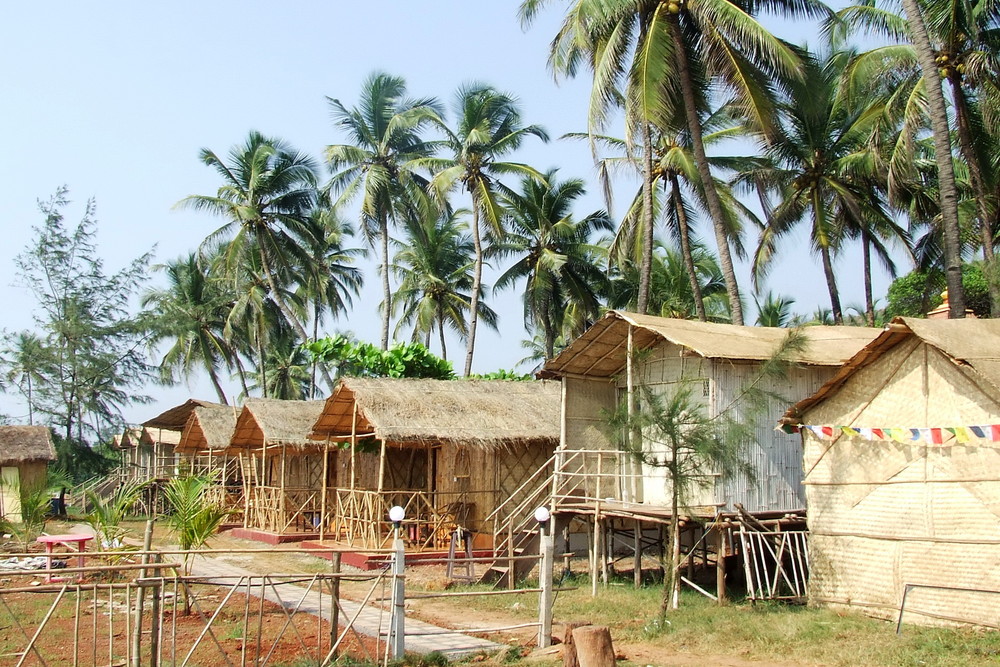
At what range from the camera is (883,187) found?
79.6 feet

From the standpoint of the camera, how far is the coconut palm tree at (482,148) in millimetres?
27000

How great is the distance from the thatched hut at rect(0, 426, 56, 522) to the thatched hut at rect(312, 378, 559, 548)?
11.1 meters

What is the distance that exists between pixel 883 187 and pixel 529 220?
34.2 ft

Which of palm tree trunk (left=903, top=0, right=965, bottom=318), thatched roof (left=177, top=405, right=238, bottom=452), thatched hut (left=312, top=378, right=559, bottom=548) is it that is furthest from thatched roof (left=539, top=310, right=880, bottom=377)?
thatched roof (left=177, top=405, right=238, bottom=452)

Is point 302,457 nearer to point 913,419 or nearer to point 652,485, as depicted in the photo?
point 652,485

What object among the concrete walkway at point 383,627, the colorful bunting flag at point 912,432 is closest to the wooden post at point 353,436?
the concrete walkway at point 383,627

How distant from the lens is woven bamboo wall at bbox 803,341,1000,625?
33.2 ft

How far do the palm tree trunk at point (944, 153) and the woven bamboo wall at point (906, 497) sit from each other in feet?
14.5

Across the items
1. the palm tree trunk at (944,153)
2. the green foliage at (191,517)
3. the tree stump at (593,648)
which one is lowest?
the tree stump at (593,648)

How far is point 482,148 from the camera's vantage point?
27.2 m

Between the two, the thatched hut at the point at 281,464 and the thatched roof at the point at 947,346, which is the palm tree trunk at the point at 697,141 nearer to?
the thatched roof at the point at 947,346

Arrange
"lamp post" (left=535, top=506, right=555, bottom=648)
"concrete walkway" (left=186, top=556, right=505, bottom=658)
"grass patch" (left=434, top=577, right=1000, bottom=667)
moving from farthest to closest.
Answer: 1. "lamp post" (left=535, top=506, right=555, bottom=648)
2. "concrete walkway" (left=186, top=556, right=505, bottom=658)
3. "grass patch" (left=434, top=577, right=1000, bottom=667)

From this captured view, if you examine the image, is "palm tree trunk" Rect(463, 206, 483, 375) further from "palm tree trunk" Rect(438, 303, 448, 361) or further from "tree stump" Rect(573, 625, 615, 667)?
"tree stump" Rect(573, 625, 615, 667)

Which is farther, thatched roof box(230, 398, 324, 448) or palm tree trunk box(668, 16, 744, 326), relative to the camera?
thatched roof box(230, 398, 324, 448)
